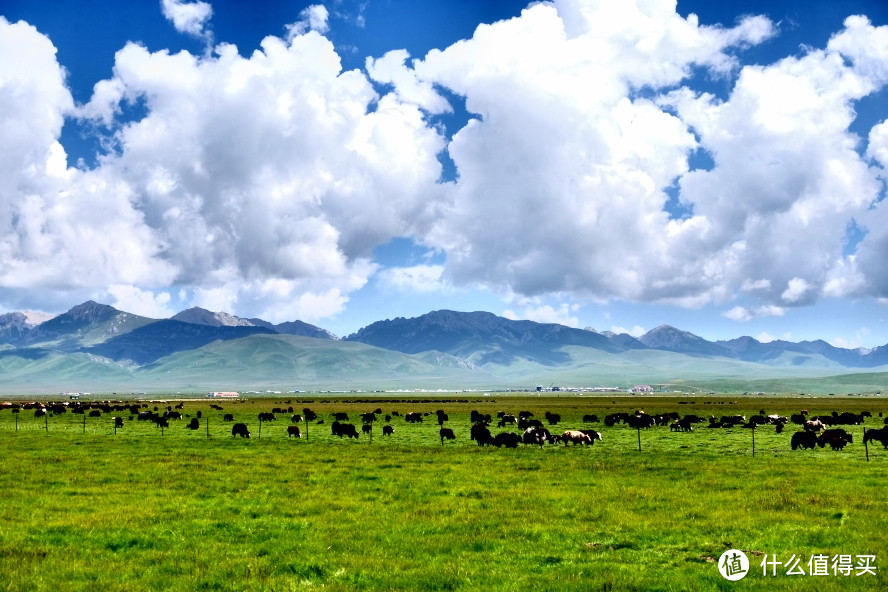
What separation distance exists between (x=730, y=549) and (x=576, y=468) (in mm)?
16432

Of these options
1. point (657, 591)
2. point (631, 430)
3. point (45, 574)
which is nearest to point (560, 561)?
point (657, 591)

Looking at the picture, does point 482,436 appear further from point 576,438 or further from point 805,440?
point 805,440

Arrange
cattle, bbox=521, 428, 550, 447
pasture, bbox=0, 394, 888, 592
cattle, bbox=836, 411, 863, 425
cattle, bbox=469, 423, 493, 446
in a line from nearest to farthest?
pasture, bbox=0, 394, 888, 592, cattle, bbox=521, 428, 550, 447, cattle, bbox=469, 423, 493, 446, cattle, bbox=836, 411, 863, 425

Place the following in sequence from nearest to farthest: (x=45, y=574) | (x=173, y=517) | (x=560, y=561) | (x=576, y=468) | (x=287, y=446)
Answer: (x=45, y=574), (x=560, y=561), (x=173, y=517), (x=576, y=468), (x=287, y=446)

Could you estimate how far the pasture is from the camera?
13148mm

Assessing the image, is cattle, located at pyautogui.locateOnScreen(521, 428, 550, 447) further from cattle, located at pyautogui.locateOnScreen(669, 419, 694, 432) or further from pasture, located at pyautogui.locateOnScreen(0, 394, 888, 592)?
cattle, located at pyautogui.locateOnScreen(669, 419, 694, 432)

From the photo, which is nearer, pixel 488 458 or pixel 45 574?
pixel 45 574

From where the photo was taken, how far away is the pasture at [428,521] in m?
13.1

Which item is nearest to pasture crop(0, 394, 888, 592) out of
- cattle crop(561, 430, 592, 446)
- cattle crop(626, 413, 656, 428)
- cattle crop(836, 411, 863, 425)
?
cattle crop(561, 430, 592, 446)

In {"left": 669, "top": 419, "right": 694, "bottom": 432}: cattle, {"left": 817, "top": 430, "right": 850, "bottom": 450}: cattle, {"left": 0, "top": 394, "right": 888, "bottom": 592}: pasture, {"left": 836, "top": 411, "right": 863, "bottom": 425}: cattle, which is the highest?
{"left": 0, "top": 394, "right": 888, "bottom": 592}: pasture

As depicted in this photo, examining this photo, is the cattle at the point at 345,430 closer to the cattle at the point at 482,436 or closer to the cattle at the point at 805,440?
the cattle at the point at 482,436

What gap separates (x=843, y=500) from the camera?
21.4 metres

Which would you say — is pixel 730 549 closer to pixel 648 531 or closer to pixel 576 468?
pixel 648 531

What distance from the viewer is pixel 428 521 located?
18.7m
